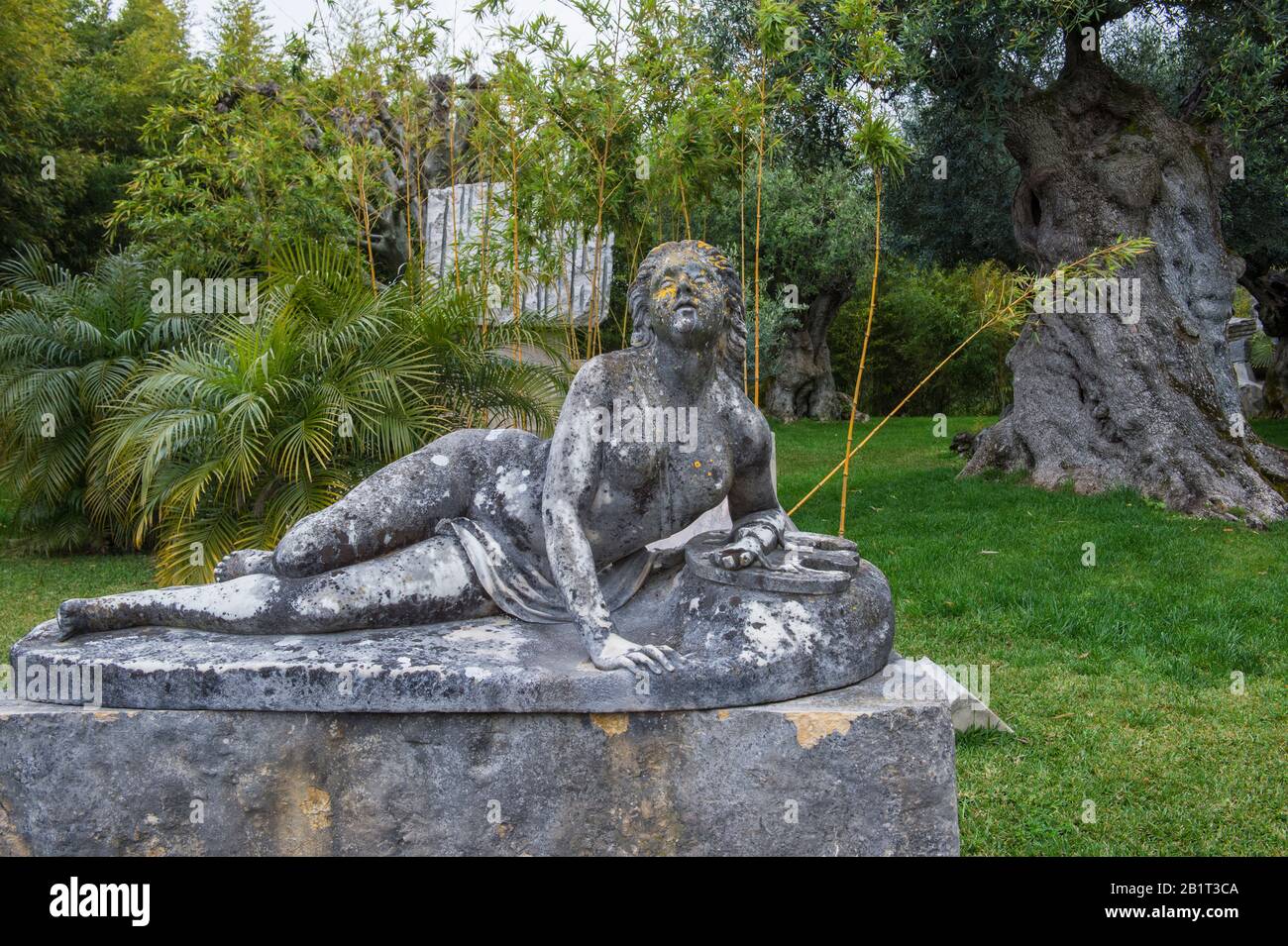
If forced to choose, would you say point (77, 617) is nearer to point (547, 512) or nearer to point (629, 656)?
point (547, 512)

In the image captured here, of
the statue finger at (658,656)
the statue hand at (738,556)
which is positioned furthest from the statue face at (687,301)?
the statue finger at (658,656)

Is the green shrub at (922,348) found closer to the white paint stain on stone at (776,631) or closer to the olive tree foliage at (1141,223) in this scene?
the olive tree foliage at (1141,223)

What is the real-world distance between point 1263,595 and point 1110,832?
3.63m

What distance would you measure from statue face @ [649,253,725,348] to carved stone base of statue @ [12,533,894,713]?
24.9 inches

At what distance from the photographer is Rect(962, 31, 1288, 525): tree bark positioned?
926 cm

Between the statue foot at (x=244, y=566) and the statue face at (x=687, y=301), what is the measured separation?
52.3 inches

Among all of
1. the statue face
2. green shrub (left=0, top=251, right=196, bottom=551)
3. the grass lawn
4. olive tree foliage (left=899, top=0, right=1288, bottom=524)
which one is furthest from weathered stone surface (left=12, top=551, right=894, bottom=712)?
olive tree foliage (left=899, top=0, right=1288, bottom=524)

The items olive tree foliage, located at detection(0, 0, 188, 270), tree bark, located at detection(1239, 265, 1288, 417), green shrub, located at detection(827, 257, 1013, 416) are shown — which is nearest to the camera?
olive tree foliage, located at detection(0, 0, 188, 270)

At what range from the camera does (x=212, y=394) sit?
246 inches

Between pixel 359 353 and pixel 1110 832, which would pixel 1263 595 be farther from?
pixel 359 353

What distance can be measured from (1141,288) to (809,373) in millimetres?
11313

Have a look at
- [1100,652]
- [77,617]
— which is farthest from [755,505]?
[1100,652]

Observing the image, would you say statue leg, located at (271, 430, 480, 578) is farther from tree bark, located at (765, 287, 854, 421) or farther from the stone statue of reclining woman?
tree bark, located at (765, 287, 854, 421)

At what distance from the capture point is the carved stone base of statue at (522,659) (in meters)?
2.76
